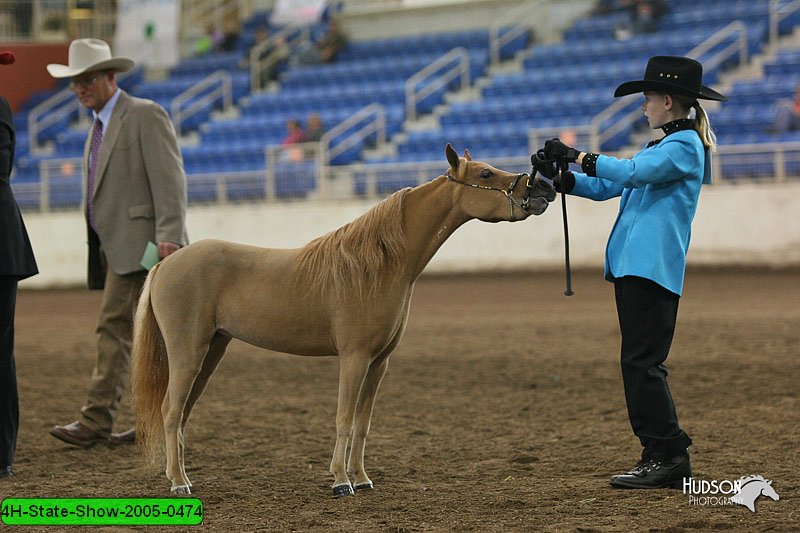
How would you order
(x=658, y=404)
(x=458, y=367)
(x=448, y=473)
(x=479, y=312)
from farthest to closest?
1. (x=479, y=312)
2. (x=458, y=367)
3. (x=448, y=473)
4. (x=658, y=404)

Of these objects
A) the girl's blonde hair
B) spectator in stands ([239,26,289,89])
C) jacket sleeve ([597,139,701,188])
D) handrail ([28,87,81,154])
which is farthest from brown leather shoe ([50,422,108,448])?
spectator in stands ([239,26,289,89])

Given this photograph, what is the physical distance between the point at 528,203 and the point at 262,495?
1.73 metres

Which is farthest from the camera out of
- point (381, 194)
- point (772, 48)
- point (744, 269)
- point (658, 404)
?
point (772, 48)

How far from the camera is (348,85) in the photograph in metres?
21.4

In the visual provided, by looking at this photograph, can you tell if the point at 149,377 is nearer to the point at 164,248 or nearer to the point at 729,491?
the point at 164,248

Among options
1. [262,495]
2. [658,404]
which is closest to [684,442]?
[658,404]

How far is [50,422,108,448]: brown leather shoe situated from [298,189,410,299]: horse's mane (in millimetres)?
1937

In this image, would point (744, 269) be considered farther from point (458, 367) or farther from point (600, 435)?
point (600, 435)

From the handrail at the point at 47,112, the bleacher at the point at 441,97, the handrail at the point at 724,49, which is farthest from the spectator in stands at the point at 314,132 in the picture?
the handrail at the point at 47,112

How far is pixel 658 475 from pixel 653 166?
4.32 ft

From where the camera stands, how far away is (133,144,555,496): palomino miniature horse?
4.45m

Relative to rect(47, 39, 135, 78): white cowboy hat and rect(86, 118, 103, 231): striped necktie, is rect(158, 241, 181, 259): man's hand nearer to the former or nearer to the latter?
rect(86, 118, 103, 231): striped necktie

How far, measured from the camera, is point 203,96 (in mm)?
22453

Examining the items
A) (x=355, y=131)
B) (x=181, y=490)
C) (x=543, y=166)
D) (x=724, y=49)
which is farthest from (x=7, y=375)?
(x=724, y=49)
